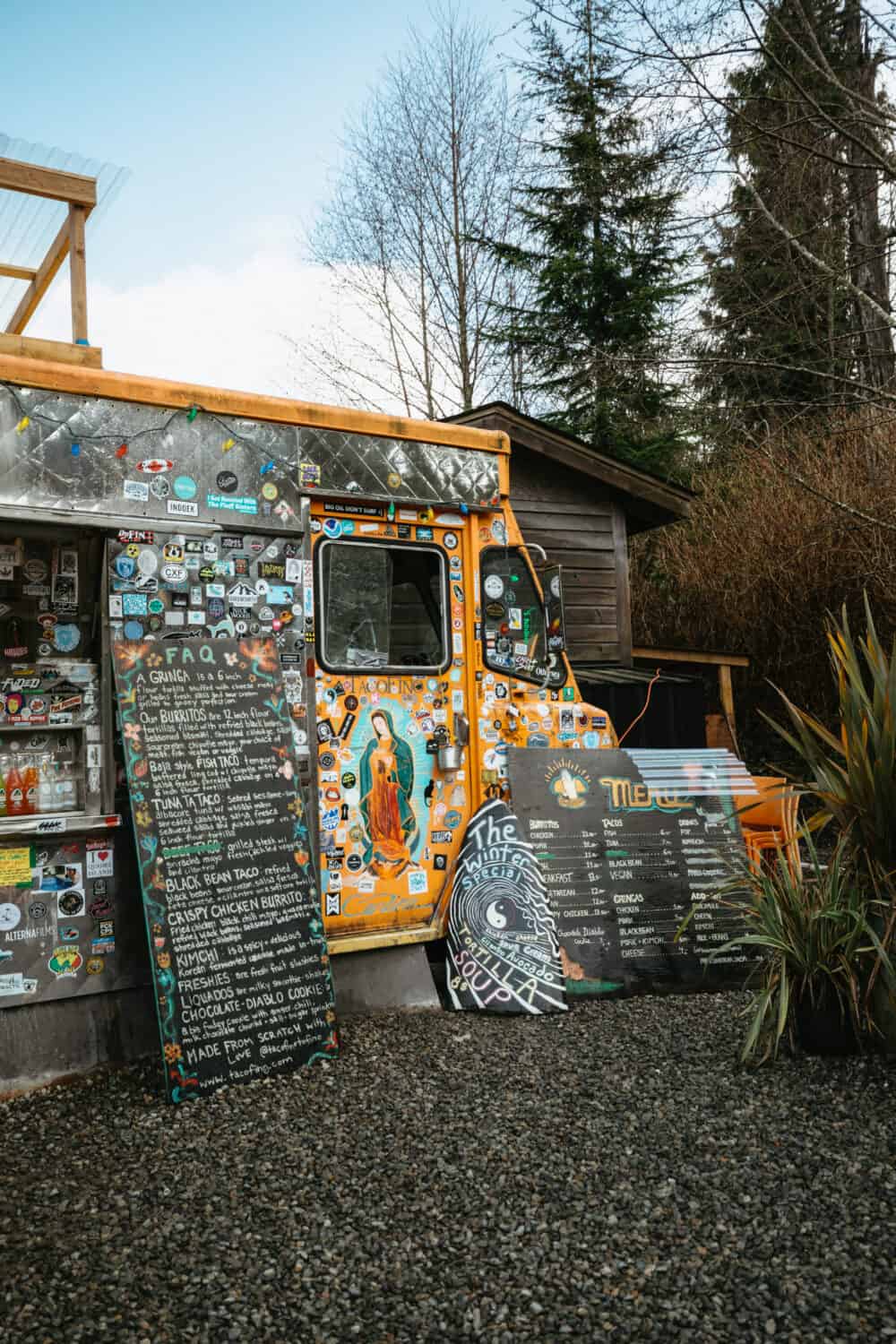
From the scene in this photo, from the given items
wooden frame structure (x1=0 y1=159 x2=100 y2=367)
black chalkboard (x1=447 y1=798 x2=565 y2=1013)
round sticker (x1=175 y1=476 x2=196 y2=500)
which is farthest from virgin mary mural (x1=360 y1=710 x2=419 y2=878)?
wooden frame structure (x1=0 y1=159 x2=100 y2=367)

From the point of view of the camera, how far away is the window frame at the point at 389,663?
536cm

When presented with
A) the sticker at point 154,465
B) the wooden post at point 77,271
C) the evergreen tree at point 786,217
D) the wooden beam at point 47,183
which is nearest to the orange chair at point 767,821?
the evergreen tree at point 786,217

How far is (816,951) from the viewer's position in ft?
14.0

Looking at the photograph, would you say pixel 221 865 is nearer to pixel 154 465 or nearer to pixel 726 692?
pixel 154 465

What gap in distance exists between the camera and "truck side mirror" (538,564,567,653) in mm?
5984

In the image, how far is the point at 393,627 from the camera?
562 cm

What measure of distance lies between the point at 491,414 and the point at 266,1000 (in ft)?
20.1

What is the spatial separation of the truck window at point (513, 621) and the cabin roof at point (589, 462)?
3405mm

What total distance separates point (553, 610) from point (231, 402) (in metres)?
2.16

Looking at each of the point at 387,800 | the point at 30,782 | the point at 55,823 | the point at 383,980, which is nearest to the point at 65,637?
the point at 30,782

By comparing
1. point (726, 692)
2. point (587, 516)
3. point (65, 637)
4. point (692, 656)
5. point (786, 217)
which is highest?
point (786, 217)

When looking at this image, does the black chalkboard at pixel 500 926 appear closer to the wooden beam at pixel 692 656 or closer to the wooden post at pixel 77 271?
the wooden post at pixel 77 271

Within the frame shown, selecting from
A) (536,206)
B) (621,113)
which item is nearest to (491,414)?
(621,113)

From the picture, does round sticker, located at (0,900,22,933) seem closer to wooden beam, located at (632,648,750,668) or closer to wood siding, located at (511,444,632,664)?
wood siding, located at (511,444,632,664)
